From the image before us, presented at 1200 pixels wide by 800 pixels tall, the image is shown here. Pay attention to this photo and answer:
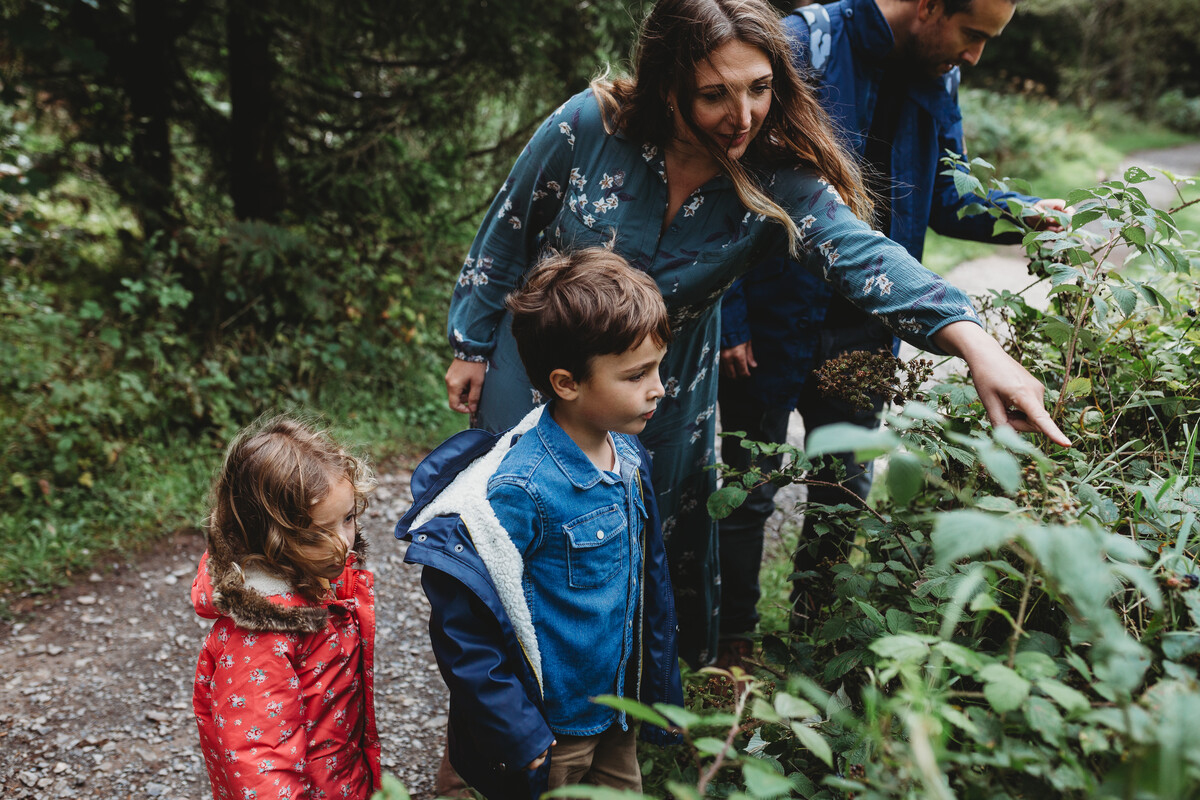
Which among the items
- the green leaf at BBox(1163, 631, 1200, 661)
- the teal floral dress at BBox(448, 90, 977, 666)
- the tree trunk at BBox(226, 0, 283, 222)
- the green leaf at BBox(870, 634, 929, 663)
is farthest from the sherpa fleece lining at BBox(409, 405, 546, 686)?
the tree trunk at BBox(226, 0, 283, 222)

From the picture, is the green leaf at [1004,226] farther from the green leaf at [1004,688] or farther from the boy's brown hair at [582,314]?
the green leaf at [1004,688]

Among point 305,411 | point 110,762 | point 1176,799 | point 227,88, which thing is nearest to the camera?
point 1176,799

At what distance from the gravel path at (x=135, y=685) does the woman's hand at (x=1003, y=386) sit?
197 cm

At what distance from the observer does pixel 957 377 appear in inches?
83.1

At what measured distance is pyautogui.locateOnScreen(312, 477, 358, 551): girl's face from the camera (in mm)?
1763

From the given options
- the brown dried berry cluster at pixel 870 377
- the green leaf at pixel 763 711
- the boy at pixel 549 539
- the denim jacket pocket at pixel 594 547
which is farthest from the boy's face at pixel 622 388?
the green leaf at pixel 763 711

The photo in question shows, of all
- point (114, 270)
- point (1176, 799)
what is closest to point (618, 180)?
point (1176, 799)

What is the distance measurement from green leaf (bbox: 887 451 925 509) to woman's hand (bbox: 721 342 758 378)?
5.06 ft

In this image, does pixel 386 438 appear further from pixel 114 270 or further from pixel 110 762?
pixel 110 762

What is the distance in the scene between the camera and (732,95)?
1.79 meters

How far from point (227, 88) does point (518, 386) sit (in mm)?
4318

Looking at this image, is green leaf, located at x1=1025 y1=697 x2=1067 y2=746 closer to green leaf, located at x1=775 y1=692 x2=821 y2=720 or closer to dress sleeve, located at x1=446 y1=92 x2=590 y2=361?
green leaf, located at x1=775 y1=692 x2=821 y2=720

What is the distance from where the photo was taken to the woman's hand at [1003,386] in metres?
1.40

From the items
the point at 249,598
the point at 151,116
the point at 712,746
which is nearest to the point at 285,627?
the point at 249,598
